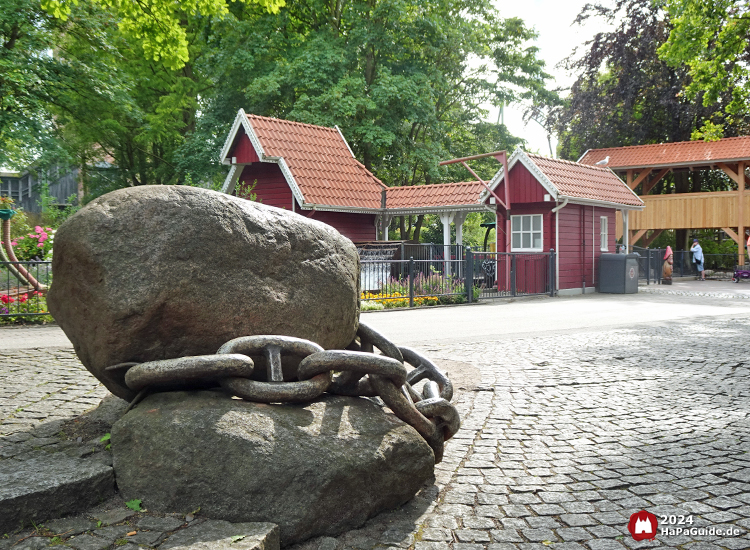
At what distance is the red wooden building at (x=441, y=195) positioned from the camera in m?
22.2

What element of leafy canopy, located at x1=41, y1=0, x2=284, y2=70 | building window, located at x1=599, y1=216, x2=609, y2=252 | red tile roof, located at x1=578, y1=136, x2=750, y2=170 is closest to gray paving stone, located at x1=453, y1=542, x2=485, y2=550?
leafy canopy, located at x1=41, y1=0, x2=284, y2=70

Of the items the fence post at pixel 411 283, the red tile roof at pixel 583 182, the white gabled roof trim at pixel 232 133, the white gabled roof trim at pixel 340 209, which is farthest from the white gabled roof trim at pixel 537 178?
the white gabled roof trim at pixel 232 133

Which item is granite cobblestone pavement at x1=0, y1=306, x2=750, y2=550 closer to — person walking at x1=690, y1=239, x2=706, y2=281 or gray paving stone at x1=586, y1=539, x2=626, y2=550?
gray paving stone at x1=586, y1=539, x2=626, y2=550

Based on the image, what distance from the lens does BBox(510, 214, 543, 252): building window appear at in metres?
22.4

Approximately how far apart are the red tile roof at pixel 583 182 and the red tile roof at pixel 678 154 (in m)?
7.51

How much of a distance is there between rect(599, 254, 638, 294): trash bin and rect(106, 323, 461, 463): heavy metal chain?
20.4 meters

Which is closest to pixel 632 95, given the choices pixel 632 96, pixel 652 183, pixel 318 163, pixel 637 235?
pixel 632 96

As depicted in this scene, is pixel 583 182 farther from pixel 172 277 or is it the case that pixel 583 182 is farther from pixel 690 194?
pixel 172 277

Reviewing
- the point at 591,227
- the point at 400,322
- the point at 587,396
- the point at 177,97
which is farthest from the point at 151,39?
the point at 177,97

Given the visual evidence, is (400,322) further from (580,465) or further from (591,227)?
(591,227)

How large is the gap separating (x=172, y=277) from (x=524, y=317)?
1173 cm

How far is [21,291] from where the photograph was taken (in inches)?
551

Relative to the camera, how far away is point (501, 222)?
23.2m

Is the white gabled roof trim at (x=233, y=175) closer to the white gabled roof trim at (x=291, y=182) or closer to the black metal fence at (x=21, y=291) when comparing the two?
the white gabled roof trim at (x=291, y=182)
